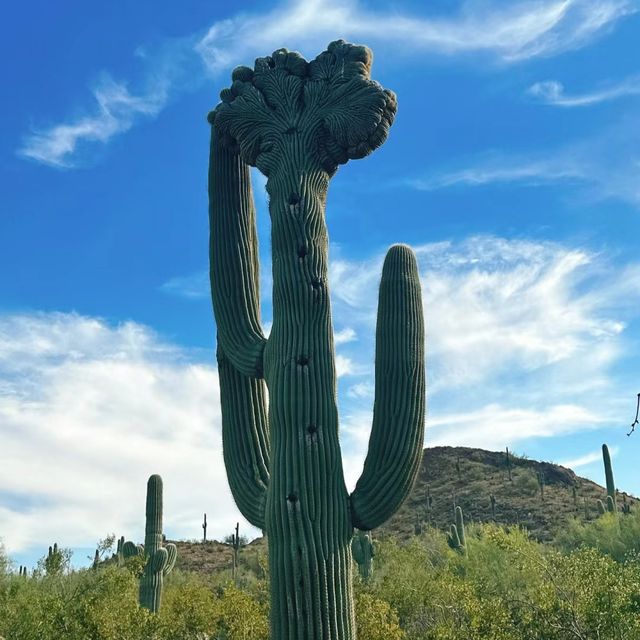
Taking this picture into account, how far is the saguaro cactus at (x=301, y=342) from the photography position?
5926 mm

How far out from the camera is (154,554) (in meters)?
15.2

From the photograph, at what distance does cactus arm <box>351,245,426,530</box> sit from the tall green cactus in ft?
31.8

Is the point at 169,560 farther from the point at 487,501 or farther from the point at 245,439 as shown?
the point at 487,501

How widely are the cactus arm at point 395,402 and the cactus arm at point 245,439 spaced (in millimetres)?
938

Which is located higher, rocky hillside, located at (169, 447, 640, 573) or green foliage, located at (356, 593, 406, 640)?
rocky hillside, located at (169, 447, 640, 573)

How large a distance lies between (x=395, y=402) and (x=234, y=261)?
2295mm

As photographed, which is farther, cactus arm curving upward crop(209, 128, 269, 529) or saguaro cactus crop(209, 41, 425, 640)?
cactus arm curving upward crop(209, 128, 269, 529)

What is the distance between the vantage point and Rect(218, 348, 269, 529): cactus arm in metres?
6.68

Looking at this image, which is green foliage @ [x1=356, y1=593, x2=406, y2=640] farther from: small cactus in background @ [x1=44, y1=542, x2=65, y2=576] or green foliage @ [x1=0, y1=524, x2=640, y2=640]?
small cactus in background @ [x1=44, y1=542, x2=65, y2=576]

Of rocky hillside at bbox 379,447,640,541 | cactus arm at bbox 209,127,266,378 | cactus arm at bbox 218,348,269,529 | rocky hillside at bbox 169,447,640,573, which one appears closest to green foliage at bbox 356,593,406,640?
cactus arm at bbox 218,348,269,529

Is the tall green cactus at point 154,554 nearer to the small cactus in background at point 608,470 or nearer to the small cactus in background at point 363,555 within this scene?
the small cactus in background at point 363,555

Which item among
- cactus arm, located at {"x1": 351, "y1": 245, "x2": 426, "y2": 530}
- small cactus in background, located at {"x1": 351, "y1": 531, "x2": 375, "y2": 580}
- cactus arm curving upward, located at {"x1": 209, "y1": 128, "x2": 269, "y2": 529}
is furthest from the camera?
small cactus in background, located at {"x1": 351, "y1": 531, "x2": 375, "y2": 580}

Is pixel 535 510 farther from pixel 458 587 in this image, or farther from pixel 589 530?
pixel 458 587

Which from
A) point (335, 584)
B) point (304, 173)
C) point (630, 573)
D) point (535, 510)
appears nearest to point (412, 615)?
point (630, 573)
